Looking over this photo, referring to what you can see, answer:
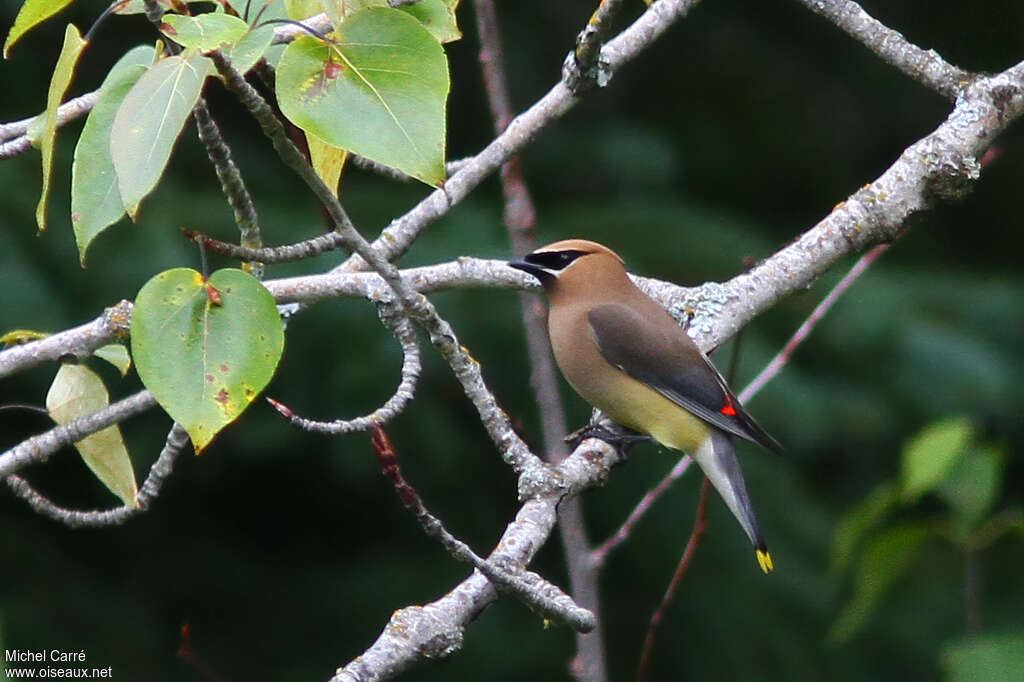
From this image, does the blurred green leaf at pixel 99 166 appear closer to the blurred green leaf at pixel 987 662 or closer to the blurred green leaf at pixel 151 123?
the blurred green leaf at pixel 151 123

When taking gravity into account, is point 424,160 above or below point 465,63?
above

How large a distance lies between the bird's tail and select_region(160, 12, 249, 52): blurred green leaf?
80.0 inches

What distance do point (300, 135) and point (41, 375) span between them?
3080mm

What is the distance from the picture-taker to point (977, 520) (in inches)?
159

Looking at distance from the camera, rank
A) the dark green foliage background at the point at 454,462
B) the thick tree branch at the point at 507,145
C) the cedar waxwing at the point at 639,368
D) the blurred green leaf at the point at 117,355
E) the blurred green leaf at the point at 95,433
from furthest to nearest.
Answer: the dark green foliage background at the point at 454,462 < the cedar waxwing at the point at 639,368 < the thick tree branch at the point at 507,145 < the blurred green leaf at the point at 117,355 < the blurred green leaf at the point at 95,433

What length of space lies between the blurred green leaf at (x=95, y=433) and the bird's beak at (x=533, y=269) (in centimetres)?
111

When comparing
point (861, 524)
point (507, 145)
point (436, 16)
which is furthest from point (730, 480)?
point (436, 16)

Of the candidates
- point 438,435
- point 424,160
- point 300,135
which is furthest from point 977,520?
point 424,160

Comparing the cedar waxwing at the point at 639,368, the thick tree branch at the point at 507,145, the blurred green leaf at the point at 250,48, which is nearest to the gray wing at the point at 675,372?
the cedar waxwing at the point at 639,368

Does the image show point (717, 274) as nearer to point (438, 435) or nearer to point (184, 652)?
point (438, 435)

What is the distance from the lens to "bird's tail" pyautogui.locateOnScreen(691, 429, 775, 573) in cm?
319

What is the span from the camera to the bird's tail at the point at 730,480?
319 cm

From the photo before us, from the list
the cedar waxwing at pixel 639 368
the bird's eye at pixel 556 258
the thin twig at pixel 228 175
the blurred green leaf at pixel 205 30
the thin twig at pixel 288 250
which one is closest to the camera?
the blurred green leaf at pixel 205 30

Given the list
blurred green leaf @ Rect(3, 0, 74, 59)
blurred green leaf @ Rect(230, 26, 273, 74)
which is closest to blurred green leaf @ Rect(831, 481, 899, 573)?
blurred green leaf @ Rect(230, 26, 273, 74)
